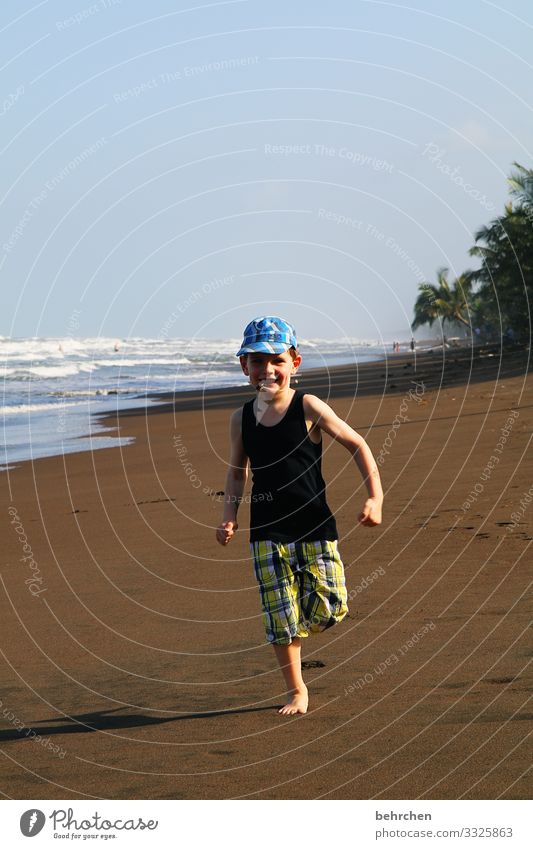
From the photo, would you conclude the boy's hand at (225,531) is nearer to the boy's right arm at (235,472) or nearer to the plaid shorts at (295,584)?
the boy's right arm at (235,472)

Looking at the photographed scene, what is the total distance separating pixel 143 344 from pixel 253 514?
86935 mm

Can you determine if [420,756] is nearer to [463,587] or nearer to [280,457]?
[280,457]

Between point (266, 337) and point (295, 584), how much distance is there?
126 cm

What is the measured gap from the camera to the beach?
4973mm

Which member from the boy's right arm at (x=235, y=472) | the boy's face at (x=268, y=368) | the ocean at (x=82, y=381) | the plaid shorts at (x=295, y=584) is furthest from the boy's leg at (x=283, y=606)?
the ocean at (x=82, y=381)

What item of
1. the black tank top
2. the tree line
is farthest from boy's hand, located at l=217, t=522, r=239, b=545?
the tree line

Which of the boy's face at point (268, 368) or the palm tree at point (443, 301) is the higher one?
the palm tree at point (443, 301)

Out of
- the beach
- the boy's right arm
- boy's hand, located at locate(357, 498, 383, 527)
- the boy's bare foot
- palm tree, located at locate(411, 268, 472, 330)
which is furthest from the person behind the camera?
palm tree, located at locate(411, 268, 472, 330)

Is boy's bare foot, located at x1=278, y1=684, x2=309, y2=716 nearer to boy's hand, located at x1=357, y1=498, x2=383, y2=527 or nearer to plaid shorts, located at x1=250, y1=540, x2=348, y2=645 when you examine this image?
plaid shorts, located at x1=250, y1=540, x2=348, y2=645

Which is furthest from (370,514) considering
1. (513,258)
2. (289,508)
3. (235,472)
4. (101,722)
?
(513,258)

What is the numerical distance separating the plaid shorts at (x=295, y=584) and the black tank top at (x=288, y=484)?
0.06 m

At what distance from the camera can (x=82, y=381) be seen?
178 ft

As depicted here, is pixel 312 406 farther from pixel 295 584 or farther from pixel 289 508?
pixel 295 584

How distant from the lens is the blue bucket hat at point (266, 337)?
592 cm
